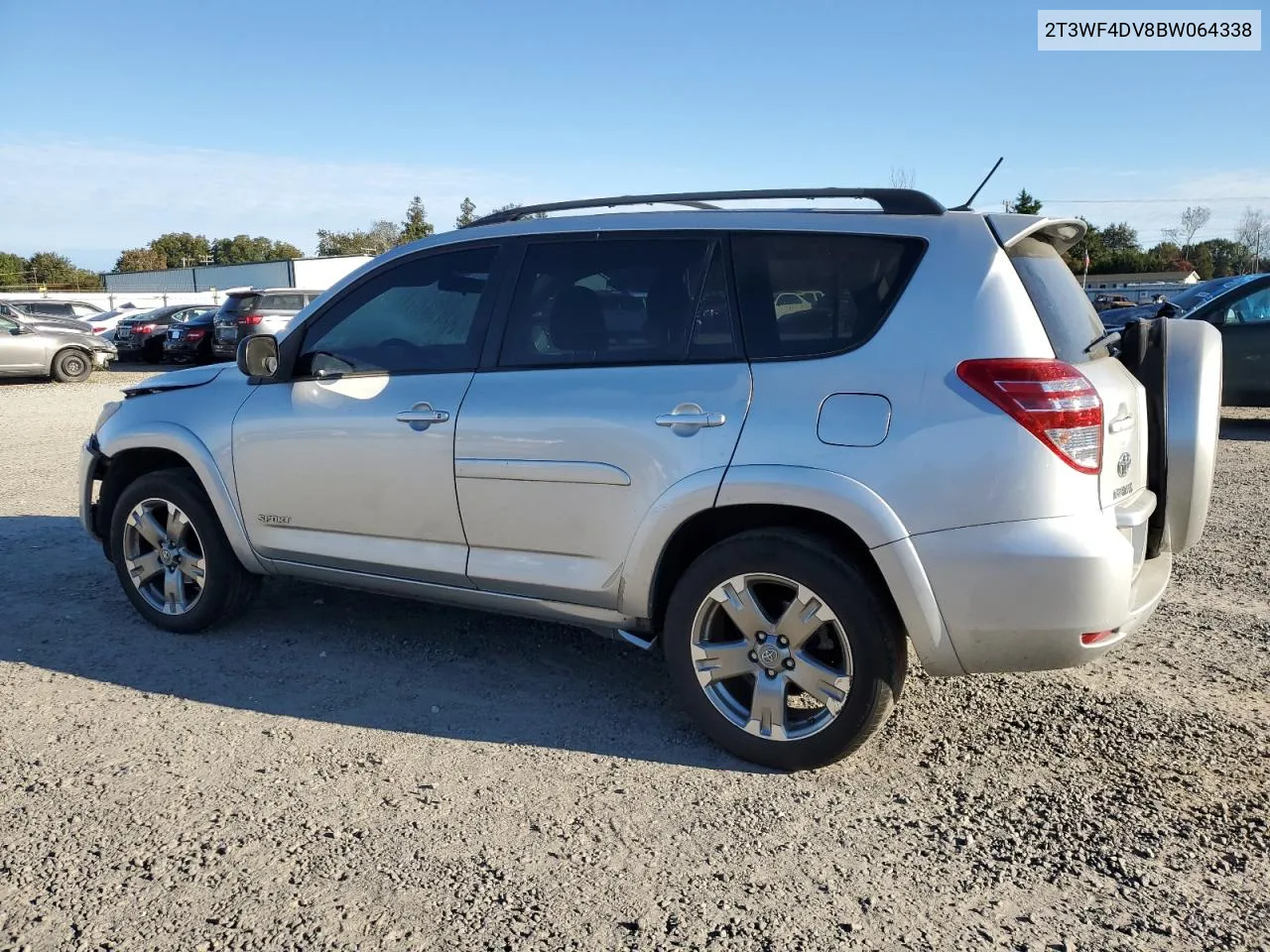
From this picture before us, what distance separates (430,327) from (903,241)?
1.95m

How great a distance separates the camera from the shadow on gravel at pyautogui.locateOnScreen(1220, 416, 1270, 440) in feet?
36.7

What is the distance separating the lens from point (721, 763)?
12.0ft

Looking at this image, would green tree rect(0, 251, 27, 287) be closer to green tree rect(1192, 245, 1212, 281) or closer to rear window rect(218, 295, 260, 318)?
rear window rect(218, 295, 260, 318)

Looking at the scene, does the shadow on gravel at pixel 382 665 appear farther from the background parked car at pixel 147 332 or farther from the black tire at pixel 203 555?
the background parked car at pixel 147 332

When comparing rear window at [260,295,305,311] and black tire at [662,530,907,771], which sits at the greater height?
rear window at [260,295,305,311]

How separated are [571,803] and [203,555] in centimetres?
245

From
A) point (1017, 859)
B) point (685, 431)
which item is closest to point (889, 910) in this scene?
point (1017, 859)

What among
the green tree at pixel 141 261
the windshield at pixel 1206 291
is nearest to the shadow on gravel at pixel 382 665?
the windshield at pixel 1206 291

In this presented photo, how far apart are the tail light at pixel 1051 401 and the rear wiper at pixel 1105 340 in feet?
1.10

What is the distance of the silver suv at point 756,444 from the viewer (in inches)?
126


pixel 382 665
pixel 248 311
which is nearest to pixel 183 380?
pixel 382 665

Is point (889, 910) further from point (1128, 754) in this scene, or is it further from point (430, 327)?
point (430, 327)

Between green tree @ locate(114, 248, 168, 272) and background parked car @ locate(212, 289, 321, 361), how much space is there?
78.3m

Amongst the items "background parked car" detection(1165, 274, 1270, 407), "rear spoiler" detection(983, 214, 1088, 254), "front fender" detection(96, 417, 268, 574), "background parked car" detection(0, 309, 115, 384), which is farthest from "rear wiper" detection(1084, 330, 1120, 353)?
"background parked car" detection(0, 309, 115, 384)
